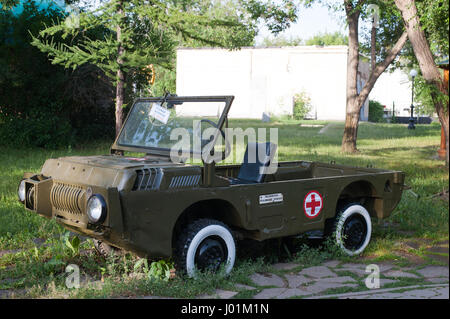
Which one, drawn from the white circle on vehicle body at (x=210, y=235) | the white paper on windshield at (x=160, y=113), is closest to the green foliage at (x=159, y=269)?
the white circle on vehicle body at (x=210, y=235)

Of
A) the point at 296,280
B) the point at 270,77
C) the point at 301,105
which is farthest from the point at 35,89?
the point at 270,77

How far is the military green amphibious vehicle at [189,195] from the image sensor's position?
14.3 ft

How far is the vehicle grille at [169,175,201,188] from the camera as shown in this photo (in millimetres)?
4573

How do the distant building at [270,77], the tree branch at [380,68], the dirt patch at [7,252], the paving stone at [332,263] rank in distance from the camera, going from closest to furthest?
the paving stone at [332,263] → the dirt patch at [7,252] → the tree branch at [380,68] → the distant building at [270,77]

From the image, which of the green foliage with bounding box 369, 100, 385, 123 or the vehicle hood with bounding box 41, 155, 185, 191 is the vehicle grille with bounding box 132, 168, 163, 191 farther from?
the green foliage with bounding box 369, 100, 385, 123

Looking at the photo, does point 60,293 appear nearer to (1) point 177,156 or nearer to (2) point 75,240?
(2) point 75,240

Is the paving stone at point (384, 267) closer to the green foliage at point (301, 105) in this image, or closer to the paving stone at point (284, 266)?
the paving stone at point (284, 266)

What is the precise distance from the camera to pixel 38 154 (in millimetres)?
15062

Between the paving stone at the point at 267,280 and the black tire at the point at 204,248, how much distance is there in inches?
10.3

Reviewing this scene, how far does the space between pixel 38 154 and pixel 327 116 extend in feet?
84.1

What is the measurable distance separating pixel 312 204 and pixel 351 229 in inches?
36.7

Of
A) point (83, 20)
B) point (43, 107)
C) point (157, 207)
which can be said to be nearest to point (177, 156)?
point (157, 207)

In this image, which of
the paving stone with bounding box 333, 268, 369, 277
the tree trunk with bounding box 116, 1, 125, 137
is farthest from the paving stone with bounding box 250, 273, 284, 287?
the tree trunk with bounding box 116, 1, 125, 137

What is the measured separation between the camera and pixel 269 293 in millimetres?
4543
